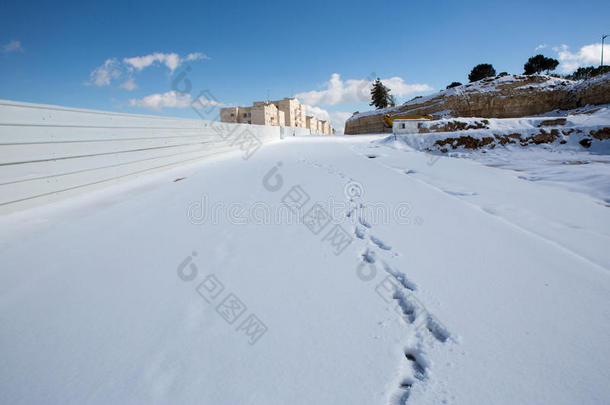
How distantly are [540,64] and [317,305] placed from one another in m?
47.3

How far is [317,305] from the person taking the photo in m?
1.24

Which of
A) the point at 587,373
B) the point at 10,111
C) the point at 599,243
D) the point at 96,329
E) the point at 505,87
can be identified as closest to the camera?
the point at 587,373

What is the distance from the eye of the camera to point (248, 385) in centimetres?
86

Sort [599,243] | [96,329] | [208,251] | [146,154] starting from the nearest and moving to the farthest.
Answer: [96,329]
[599,243]
[208,251]
[146,154]

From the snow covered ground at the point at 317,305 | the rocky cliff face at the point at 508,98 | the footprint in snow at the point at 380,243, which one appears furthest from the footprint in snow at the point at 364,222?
the rocky cliff face at the point at 508,98

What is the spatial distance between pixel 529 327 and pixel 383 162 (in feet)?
14.2

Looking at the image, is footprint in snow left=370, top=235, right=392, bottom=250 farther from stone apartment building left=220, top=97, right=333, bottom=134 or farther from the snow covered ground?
stone apartment building left=220, top=97, right=333, bottom=134

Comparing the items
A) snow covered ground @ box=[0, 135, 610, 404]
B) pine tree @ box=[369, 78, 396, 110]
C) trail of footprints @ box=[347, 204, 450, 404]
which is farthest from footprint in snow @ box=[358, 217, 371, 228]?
pine tree @ box=[369, 78, 396, 110]

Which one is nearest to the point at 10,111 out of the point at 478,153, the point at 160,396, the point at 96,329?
the point at 96,329

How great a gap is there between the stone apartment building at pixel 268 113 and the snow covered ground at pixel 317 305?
1717 inches

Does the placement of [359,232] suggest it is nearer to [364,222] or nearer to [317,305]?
[364,222]

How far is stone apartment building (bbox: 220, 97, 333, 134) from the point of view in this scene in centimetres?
4366

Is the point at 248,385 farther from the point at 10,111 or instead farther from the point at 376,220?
the point at 10,111

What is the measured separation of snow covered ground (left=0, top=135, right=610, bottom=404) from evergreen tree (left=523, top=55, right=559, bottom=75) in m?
43.6
